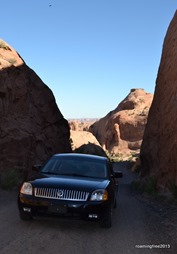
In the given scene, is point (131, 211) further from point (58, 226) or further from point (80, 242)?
point (80, 242)

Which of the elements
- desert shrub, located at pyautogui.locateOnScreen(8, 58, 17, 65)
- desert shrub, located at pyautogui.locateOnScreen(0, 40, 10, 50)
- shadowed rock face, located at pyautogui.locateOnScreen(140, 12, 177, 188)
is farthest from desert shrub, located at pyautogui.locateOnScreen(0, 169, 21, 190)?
desert shrub, located at pyautogui.locateOnScreen(0, 40, 10, 50)

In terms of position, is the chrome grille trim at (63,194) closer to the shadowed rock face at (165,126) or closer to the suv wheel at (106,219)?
the suv wheel at (106,219)

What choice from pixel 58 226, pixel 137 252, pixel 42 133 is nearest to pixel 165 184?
pixel 42 133

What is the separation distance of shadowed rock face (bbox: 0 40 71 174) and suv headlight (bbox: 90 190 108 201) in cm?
1176

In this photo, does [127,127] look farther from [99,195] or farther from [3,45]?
[99,195]

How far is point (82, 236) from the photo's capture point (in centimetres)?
743

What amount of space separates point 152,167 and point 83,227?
54.2 ft

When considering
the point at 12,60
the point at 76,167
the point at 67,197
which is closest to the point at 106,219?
the point at 67,197

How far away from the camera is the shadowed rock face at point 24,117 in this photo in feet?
65.7

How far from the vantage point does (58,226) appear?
8.16 metres

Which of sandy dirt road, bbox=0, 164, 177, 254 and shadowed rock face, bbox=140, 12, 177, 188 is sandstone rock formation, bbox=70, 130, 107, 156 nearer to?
shadowed rock face, bbox=140, 12, 177, 188

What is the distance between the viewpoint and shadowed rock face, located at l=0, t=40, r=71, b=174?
20.0 m

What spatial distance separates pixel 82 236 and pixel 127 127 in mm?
75582

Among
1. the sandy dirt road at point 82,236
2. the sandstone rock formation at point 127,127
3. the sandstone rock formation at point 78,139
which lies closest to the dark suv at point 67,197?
the sandy dirt road at point 82,236
